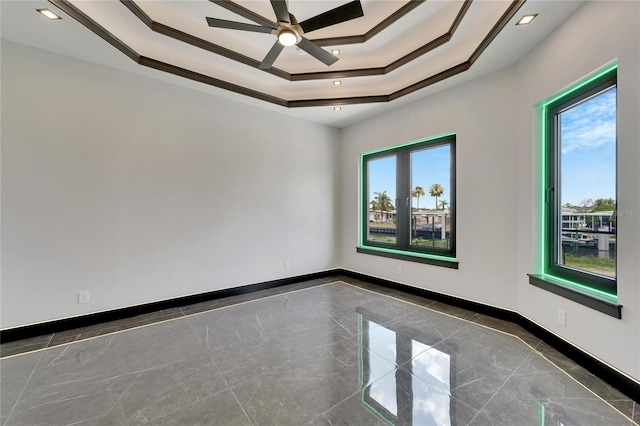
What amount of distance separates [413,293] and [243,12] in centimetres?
412

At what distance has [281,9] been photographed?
1956mm

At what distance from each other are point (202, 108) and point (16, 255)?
254 centimetres

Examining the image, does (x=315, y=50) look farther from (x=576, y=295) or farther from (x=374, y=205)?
(x=576, y=295)

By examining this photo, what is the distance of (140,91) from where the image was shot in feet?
10.3

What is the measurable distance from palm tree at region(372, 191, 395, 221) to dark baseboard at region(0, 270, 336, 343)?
7.38 ft

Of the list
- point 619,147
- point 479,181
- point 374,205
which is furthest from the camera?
point 374,205

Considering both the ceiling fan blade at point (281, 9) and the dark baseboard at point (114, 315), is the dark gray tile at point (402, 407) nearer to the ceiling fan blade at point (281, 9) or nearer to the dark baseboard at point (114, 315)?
the dark baseboard at point (114, 315)

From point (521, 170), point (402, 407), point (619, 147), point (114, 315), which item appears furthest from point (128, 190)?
point (619, 147)

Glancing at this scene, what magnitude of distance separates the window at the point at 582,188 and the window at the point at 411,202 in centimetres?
108

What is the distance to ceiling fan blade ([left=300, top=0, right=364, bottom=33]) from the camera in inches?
76.7

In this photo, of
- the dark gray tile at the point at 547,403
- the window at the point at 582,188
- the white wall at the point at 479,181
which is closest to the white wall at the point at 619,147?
the window at the point at 582,188

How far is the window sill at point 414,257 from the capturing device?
353cm

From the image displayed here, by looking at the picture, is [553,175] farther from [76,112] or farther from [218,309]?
[76,112]

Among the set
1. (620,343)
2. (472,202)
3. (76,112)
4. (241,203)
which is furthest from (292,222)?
(620,343)
